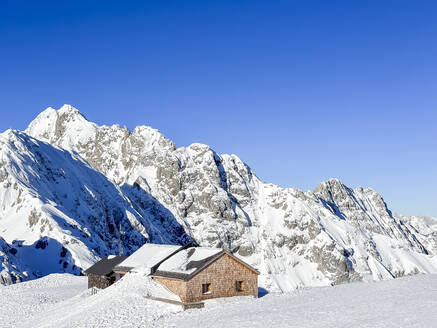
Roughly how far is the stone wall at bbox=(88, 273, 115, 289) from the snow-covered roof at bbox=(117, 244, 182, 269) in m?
3.17

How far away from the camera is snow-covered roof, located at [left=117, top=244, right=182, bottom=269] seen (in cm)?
4322

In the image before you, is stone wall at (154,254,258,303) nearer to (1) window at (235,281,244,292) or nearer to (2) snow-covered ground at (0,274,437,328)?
(1) window at (235,281,244,292)

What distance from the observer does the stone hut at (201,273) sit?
37.6m

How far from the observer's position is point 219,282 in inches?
1543

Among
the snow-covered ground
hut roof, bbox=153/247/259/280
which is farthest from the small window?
hut roof, bbox=153/247/259/280

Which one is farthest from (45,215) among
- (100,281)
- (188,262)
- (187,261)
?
(188,262)

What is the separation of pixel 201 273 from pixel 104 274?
1525cm

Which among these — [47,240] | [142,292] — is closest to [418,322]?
[142,292]

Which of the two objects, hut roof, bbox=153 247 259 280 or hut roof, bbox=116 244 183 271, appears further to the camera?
hut roof, bbox=116 244 183 271

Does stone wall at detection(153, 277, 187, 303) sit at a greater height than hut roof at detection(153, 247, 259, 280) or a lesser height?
lesser

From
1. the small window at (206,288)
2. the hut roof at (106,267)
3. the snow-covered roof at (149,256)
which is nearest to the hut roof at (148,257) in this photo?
the snow-covered roof at (149,256)

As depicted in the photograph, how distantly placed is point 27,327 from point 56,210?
105344mm

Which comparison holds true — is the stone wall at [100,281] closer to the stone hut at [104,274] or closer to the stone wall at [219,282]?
the stone hut at [104,274]

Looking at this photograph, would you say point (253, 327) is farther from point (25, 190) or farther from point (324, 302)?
point (25, 190)
